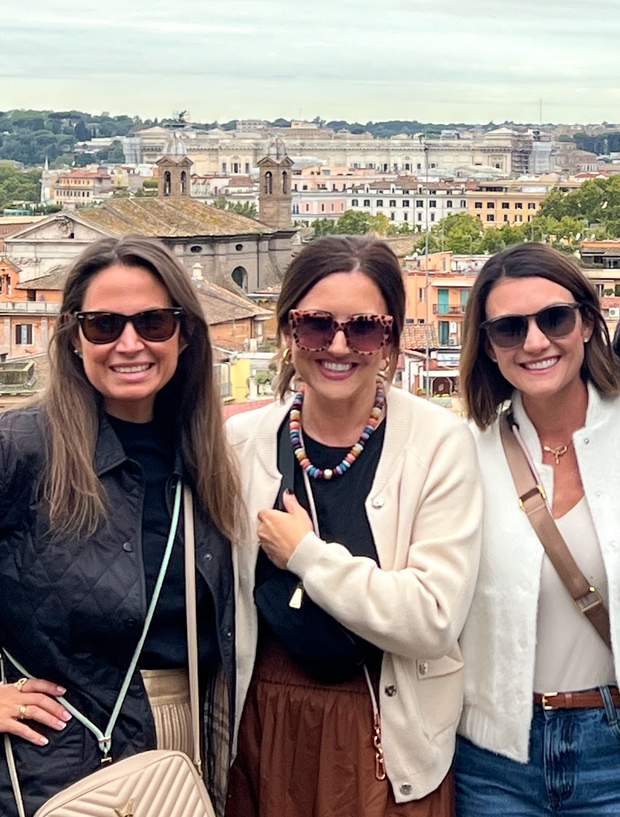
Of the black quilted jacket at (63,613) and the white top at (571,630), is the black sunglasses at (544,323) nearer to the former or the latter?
the white top at (571,630)

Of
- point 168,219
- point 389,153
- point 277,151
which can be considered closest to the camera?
point 168,219

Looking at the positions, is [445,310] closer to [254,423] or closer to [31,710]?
[254,423]

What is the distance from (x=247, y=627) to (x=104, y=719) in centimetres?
23

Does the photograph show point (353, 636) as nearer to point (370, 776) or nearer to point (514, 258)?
point (370, 776)

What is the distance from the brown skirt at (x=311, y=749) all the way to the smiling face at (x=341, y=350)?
0.34 metres

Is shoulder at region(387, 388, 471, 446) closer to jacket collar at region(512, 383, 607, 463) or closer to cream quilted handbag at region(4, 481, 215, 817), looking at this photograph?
jacket collar at region(512, 383, 607, 463)

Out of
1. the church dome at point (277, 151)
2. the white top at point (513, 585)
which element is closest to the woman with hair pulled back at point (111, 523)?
the white top at point (513, 585)

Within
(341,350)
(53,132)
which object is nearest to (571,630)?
(341,350)

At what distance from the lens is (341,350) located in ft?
6.23

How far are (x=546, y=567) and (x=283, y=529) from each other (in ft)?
1.15

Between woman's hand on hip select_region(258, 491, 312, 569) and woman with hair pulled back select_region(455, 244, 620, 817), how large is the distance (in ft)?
0.88

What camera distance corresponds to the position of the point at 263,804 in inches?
77.7

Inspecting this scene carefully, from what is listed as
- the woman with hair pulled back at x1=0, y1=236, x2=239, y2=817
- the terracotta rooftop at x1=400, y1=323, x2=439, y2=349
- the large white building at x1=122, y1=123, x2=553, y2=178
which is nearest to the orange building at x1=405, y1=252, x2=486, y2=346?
the terracotta rooftop at x1=400, y1=323, x2=439, y2=349

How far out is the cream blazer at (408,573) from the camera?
1840 millimetres
